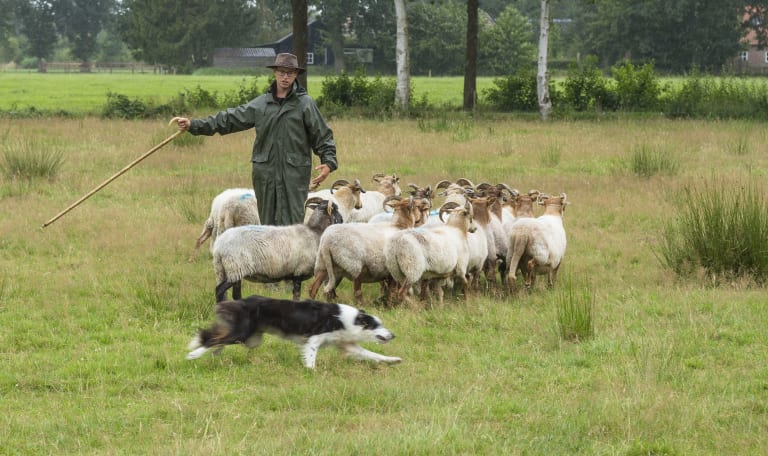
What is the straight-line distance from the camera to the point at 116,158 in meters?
20.1

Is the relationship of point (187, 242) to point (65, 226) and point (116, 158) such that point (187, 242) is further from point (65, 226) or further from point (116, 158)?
point (116, 158)

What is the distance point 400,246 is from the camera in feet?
30.9

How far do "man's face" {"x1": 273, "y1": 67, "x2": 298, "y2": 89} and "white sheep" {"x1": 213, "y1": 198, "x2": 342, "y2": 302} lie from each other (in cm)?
127

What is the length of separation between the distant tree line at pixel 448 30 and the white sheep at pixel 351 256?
50.4m

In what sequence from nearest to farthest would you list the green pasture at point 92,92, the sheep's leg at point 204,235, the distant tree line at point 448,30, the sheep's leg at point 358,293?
the sheep's leg at point 358,293 < the sheep's leg at point 204,235 < the green pasture at point 92,92 < the distant tree line at point 448,30

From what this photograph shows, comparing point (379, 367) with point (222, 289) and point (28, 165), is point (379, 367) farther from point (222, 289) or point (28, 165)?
point (28, 165)

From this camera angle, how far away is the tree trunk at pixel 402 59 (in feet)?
96.6

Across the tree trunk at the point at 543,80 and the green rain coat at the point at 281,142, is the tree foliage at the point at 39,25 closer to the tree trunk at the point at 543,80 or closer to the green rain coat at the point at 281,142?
the tree trunk at the point at 543,80

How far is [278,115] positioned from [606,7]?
2404 inches

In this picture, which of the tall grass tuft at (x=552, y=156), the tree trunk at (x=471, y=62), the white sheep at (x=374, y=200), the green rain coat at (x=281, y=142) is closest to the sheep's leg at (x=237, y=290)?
the green rain coat at (x=281, y=142)

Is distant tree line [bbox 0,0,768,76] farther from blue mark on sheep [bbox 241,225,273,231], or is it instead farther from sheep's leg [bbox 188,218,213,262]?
blue mark on sheep [bbox 241,225,273,231]

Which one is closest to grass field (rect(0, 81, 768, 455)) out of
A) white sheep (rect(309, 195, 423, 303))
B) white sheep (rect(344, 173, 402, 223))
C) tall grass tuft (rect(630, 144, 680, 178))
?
white sheep (rect(309, 195, 423, 303))

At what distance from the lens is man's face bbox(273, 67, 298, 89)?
32.4 feet

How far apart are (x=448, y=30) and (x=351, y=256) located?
62.5 m
